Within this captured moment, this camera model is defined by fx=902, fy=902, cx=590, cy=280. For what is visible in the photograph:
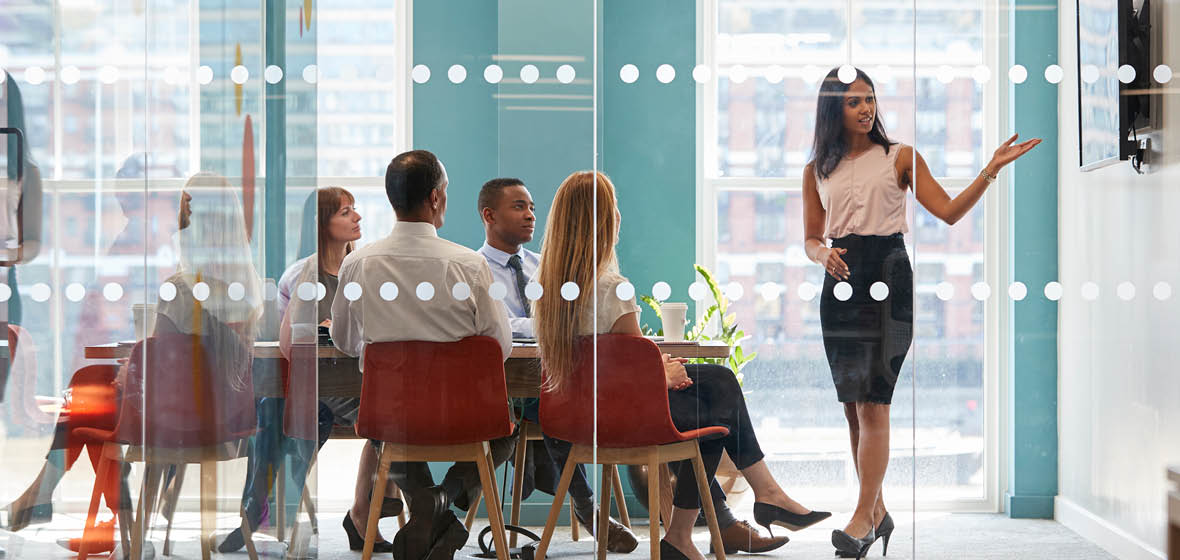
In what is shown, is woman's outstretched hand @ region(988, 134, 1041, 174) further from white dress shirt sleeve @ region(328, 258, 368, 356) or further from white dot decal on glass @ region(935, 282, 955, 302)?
white dress shirt sleeve @ region(328, 258, 368, 356)

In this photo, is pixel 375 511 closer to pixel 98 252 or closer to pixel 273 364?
pixel 273 364

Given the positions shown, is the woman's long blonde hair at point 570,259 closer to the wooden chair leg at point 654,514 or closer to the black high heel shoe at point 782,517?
the wooden chair leg at point 654,514

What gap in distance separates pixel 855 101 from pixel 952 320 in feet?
2.13

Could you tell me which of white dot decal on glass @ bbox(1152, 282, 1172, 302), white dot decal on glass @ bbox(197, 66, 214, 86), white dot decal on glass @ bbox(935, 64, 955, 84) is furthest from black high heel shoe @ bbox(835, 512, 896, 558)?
white dot decal on glass @ bbox(197, 66, 214, 86)

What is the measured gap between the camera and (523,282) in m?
2.37

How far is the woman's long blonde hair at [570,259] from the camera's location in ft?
7.77

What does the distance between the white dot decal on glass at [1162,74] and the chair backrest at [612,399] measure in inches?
59.6

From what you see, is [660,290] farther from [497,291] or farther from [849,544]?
[849,544]

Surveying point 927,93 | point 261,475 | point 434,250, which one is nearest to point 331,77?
point 434,250

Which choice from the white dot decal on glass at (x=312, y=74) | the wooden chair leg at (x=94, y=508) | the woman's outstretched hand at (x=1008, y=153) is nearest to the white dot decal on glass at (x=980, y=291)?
the woman's outstretched hand at (x=1008, y=153)

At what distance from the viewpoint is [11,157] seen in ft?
8.35

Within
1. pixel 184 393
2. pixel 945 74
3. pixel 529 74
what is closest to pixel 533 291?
pixel 529 74

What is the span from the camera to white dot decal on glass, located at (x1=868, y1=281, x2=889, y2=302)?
2.42 meters

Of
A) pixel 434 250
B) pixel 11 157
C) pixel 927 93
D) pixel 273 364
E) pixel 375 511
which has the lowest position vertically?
pixel 375 511
